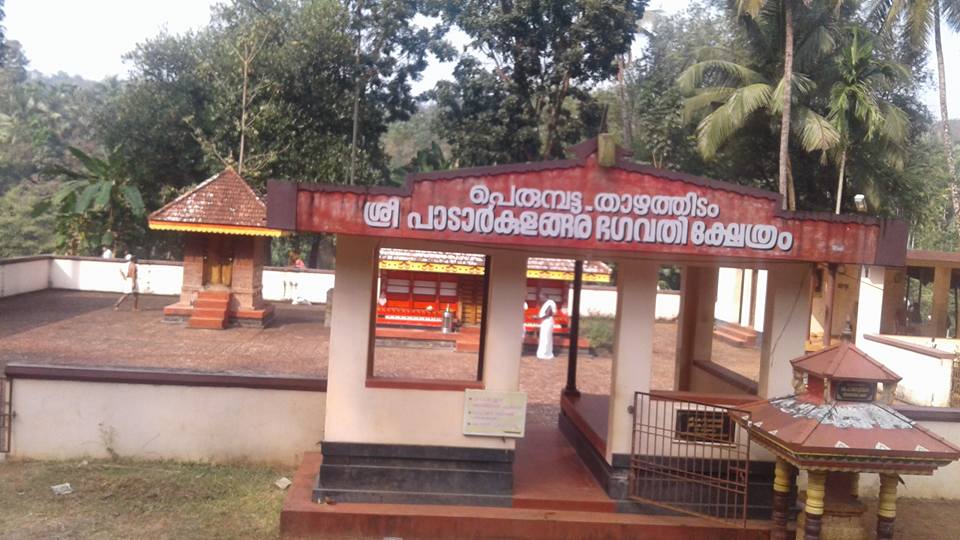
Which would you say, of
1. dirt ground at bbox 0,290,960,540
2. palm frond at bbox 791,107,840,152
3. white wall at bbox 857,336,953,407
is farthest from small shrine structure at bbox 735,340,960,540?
palm frond at bbox 791,107,840,152

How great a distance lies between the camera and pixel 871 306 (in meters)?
20.9

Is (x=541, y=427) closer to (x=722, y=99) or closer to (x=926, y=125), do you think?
(x=722, y=99)

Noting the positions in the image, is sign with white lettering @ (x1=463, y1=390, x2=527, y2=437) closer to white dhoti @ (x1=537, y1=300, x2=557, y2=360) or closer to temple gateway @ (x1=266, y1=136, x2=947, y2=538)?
temple gateway @ (x1=266, y1=136, x2=947, y2=538)

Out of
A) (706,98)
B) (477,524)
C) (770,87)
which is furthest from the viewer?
(706,98)

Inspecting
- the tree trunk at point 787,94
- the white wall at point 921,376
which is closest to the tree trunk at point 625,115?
the tree trunk at point 787,94

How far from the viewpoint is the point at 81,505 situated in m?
7.94

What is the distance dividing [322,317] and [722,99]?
1445 cm

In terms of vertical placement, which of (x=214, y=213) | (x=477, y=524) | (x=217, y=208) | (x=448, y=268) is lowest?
(x=477, y=524)

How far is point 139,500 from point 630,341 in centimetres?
509

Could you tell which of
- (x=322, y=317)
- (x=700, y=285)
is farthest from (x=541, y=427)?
(x=322, y=317)

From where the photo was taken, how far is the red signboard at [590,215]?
22.8 ft

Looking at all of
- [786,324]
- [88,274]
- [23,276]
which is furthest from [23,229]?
[786,324]

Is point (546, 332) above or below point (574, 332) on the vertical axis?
below

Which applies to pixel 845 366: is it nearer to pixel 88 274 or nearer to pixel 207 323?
pixel 207 323
